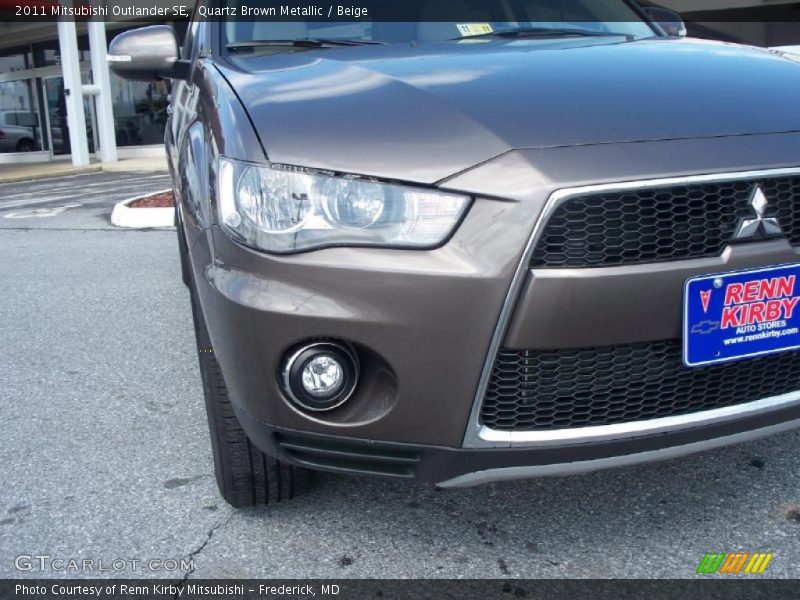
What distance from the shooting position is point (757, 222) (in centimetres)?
155

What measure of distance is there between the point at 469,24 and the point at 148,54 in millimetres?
1203

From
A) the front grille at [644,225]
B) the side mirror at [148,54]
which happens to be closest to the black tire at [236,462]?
the front grille at [644,225]

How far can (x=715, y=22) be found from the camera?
17750 millimetres

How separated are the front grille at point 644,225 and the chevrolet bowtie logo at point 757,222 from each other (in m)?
0.01

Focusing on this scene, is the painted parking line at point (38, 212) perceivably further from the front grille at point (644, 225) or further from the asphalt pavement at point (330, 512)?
the front grille at point (644, 225)

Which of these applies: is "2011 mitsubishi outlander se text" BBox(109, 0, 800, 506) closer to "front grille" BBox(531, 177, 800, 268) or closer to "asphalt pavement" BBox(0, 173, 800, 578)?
"front grille" BBox(531, 177, 800, 268)

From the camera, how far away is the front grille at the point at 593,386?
154 centimetres

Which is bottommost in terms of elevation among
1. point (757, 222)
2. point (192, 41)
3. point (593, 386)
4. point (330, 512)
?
point (330, 512)

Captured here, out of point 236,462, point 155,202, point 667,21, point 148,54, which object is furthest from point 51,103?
point 236,462

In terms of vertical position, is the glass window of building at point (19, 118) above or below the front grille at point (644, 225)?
below

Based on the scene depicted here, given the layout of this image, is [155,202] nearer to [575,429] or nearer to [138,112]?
A: [575,429]

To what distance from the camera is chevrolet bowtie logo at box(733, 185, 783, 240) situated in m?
1.54

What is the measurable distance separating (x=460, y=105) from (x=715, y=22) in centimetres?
1866

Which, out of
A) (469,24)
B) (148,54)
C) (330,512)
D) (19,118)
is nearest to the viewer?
(330,512)
